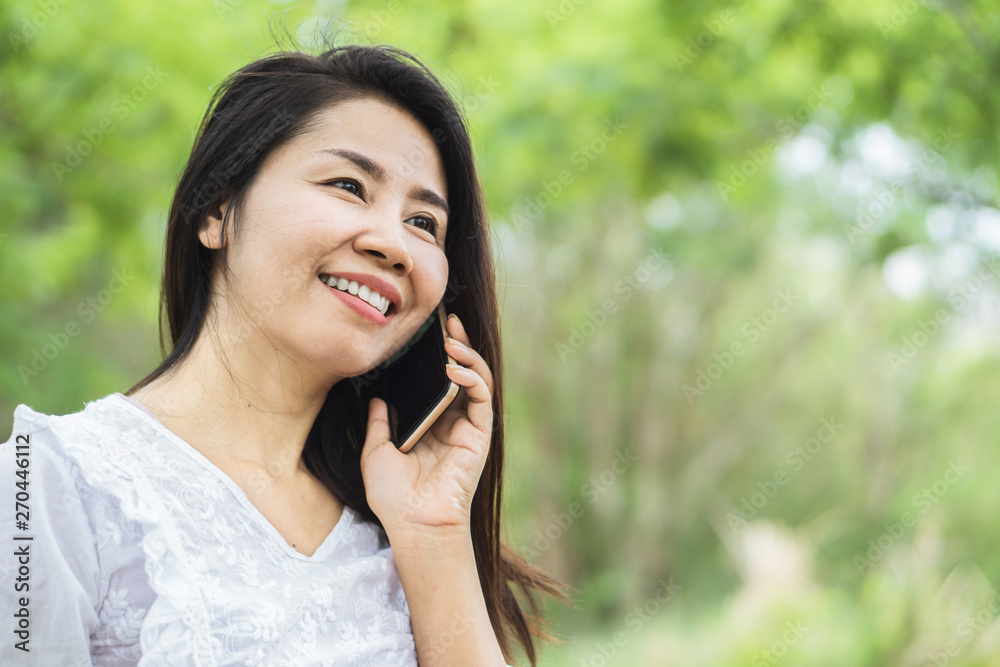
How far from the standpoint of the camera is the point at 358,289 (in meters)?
1.50

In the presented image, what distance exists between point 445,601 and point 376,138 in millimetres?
927

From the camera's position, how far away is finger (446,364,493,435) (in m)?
1.72

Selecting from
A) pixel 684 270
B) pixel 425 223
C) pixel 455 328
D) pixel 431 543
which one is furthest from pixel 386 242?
pixel 684 270

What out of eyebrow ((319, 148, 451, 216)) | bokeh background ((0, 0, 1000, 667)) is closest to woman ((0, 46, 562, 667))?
eyebrow ((319, 148, 451, 216))

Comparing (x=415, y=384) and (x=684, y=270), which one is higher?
(x=415, y=384)

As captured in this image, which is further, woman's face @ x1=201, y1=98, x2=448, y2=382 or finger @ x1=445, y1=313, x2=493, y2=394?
finger @ x1=445, y1=313, x2=493, y2=394

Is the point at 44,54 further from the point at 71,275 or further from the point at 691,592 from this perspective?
the point at 691,592

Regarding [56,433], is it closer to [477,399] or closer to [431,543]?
[431,543]

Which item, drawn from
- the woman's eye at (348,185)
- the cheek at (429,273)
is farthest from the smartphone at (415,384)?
the woman's eye at (348,185)

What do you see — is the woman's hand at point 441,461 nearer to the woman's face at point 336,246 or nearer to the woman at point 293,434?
the woman at point 293,434

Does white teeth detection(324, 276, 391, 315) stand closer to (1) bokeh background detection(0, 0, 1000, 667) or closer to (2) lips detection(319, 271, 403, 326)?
(2) lips detection(319, 271, 403, 326)

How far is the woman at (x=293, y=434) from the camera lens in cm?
121

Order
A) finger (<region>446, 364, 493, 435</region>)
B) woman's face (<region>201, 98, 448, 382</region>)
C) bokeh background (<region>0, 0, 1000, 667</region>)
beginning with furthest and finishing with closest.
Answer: bokeh background (<region>0, 0, 1000, 667</region>)
finger (<region>446, 364, 493, 435</region>)
woman's face (<region>201, 98, 448, 382</region>)

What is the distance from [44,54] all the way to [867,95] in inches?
149
